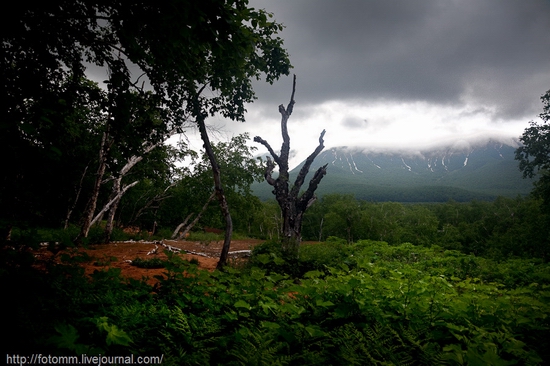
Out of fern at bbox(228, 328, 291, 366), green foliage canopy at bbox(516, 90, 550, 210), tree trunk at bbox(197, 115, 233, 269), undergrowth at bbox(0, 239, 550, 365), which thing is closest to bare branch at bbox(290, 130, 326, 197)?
tree trunk at bbox(197, 115, 233, 269)

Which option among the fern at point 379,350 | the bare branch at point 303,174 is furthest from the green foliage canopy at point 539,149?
the fern at point 379,350

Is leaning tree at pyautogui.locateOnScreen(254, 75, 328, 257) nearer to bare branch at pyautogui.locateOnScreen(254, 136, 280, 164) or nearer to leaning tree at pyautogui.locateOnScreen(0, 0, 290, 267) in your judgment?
bare branch at pyautogui.locateOnScreen(254, 136, 280, 164)

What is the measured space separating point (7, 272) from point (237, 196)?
15699 mm

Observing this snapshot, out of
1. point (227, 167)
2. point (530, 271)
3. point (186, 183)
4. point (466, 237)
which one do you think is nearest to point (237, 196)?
point (227, 167)

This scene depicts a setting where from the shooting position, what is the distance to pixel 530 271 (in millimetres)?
7941

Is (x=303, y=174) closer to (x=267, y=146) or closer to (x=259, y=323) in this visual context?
(x=267, y=146)

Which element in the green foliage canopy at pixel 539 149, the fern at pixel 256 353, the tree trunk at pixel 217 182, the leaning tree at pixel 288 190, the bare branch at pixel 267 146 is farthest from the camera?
the green foliage canopy at pixel 539 149

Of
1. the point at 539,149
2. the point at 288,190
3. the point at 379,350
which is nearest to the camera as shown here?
the point at 379,350

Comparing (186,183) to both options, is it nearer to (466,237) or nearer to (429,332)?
(429,332)

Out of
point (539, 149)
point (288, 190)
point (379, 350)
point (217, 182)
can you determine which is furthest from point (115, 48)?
point (539, 149)

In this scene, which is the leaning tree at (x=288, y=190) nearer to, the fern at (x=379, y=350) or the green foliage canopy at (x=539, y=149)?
the fern at (x=379, y=350)

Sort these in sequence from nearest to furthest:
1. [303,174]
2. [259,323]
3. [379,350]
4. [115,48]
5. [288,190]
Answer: [379,350]
[259,323]
[115,48]
[288,190]
[303,174]

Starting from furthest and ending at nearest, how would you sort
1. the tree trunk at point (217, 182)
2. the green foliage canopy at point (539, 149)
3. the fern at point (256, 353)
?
the green foliage canopy at point (539, 149)
the tree trunk at point (217, 182)
the fern at point (256, 353)

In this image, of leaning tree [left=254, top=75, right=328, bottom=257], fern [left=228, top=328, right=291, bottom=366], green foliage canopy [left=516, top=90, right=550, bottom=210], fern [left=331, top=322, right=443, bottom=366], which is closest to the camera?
fern [left=228, top=328, right=291, bottom=366]
